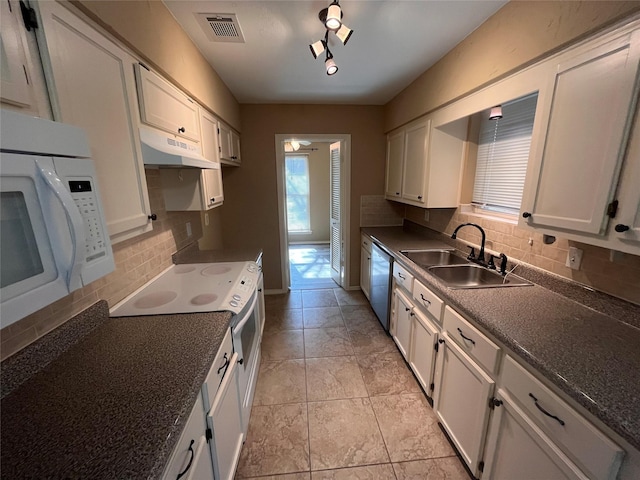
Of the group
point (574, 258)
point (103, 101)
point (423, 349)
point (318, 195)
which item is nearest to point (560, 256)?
point (574, 258)

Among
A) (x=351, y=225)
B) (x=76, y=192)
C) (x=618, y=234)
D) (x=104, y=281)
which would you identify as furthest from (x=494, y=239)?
(x=104, y=281)

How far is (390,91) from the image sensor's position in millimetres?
2857

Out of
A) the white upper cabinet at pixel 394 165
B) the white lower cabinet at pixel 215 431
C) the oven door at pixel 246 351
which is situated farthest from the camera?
the white upper cabinet at pixel 394 165

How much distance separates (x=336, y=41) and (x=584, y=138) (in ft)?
5.08

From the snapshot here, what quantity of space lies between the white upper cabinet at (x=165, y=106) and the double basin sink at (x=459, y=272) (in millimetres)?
1855

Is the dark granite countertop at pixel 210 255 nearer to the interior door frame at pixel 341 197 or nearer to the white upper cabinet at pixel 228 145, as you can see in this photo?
the white upper cabinet at pixel 228 145

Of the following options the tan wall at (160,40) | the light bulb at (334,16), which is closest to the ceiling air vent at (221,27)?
the tan wall at (160,40)

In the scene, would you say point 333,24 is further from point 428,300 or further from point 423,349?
point 423,349

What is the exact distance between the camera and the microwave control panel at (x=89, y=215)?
0.72 metres

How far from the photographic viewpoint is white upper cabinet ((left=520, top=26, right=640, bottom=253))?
3.23ft

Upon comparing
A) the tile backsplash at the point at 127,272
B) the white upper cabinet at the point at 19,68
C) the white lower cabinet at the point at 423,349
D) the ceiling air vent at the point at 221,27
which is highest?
the ceiling air vent at the point at 221,27

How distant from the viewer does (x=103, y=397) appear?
0.79m

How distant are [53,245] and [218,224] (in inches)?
110

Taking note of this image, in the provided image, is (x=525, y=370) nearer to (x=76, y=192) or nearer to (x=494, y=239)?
(x=494, y=239)
